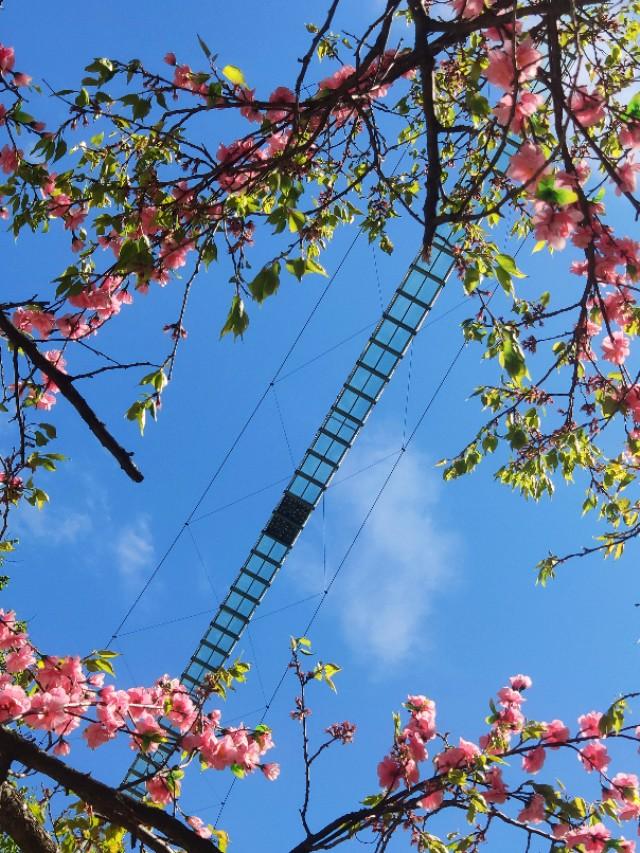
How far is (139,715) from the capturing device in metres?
3.05

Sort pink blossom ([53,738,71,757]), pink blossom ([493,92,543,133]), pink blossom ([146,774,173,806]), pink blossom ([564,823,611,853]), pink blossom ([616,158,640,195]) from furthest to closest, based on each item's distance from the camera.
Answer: pink blossom ([53,738,71,757]), pink blossom ([146,774,173,806]), pink blossom ([564,823,611,853]), pink blossom ([616,158,640,195]), pink blossom ([493,92,543,133])

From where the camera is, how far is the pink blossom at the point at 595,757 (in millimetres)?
2776

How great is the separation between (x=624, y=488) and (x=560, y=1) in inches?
98.2

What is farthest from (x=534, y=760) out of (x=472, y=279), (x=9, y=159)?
(x=9, y=159)

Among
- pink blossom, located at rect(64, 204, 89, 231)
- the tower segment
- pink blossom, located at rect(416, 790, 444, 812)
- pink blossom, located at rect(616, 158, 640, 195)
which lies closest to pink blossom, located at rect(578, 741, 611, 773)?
pink blossom, located at rect(416, 790, 444, 812)

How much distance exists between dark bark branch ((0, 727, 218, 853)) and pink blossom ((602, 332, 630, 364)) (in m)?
2.08

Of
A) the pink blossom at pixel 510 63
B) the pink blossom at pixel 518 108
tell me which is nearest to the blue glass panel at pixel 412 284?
the pink blossom at pixel 518 108

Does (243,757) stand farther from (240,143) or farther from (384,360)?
(384,360)

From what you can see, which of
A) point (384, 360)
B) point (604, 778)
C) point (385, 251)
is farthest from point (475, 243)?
point (384, 360)

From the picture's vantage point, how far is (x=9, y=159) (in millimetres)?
3176

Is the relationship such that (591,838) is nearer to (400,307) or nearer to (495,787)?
(495,787)


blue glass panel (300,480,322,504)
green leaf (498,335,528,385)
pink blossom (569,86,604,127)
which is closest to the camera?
pink blossom (569,86,604,127)

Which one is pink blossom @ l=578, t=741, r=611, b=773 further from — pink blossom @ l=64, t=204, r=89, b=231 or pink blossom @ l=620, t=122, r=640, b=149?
pink blossom @ l=64, t=204, r=89, b=231

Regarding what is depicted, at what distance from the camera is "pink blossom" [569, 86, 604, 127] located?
190 cm
